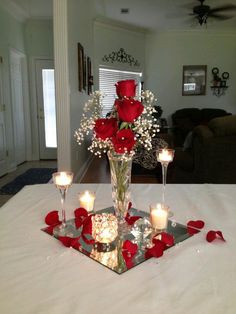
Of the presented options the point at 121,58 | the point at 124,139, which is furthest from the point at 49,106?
the point at 124,139

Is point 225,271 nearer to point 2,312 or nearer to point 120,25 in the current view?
point 2,312

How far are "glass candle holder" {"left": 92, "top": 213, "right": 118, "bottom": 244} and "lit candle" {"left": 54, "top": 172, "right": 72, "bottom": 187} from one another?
19 centimetres

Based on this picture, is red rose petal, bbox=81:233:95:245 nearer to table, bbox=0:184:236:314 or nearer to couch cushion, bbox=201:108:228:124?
table, bbox=0:184:236:314

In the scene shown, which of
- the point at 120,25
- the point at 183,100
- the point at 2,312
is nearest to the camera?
the point at 2,312

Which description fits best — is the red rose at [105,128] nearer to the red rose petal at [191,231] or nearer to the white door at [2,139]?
the red rose petal at [191,231]

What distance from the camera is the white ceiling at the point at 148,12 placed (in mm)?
5148

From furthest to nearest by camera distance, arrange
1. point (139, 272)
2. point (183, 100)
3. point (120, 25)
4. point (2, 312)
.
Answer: point (183, 100), point (120, 25), point (139, 272), point (2, 312)

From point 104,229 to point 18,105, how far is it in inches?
203

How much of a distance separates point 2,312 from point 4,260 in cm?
22

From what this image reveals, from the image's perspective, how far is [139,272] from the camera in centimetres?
78

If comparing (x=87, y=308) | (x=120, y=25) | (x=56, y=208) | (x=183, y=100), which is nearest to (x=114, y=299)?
(x=87, y=308)

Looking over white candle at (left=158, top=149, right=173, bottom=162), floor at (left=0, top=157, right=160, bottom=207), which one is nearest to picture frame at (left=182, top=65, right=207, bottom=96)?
floor at (left=0, top=157, right=160, bottom=207)

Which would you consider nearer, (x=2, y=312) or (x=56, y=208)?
(x=2, y=312)

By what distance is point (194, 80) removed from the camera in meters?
7.47
